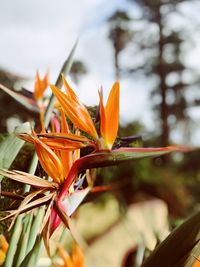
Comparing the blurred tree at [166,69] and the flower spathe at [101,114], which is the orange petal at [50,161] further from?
the blurred tree at [166,69]

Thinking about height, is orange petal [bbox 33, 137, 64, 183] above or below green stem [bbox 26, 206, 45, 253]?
above

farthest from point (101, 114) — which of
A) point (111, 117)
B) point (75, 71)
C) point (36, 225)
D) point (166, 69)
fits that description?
point (166, 69)

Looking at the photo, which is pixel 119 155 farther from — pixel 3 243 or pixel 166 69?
pixel 166 69

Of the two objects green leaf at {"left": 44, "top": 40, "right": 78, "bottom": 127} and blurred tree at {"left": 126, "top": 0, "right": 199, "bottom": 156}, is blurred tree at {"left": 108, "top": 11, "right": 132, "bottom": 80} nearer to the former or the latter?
blurred tree at {"left": 126, "top": 0, "right": 199, "bottom": 156}

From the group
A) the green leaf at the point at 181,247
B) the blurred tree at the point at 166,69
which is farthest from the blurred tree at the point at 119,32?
the green leaf at the point at 181,247

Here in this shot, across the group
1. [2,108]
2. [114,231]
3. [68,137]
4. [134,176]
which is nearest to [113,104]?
[68,137]

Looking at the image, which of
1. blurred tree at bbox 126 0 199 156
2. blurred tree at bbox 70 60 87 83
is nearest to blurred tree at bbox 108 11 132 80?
blurred tree at bbox 126 0 199 156
